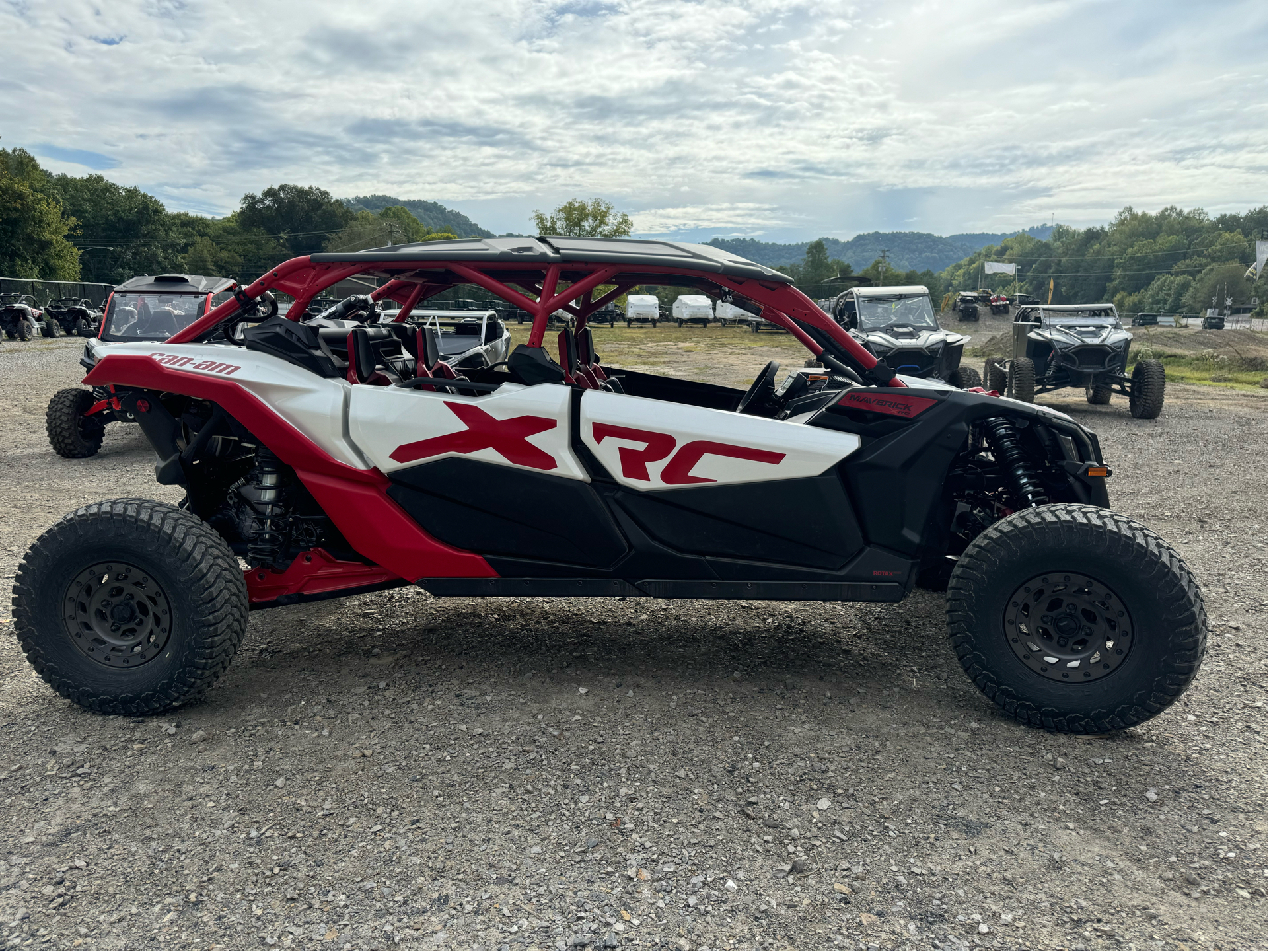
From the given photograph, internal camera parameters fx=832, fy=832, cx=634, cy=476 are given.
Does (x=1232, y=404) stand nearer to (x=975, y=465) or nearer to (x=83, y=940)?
(x=975, y=465)

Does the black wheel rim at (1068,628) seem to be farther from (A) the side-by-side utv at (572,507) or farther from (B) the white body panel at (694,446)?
(B) the white body panel at (694,446)

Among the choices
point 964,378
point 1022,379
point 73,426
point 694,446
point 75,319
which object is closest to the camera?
point 694,446

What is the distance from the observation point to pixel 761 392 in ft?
14.3

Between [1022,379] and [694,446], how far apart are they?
11722 millimetres

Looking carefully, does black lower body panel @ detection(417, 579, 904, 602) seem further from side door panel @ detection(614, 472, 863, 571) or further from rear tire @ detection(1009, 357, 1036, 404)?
rear tire @ detection(1009, 357, 1036, 404)

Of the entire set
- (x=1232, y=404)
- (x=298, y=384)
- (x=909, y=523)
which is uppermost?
(x=298, y=384)

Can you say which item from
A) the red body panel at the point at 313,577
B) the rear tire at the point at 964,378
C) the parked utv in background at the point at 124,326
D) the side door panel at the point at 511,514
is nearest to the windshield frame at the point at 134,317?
the parked utv in background at the point at 124,326

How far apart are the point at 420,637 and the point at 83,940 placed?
2.11 metres

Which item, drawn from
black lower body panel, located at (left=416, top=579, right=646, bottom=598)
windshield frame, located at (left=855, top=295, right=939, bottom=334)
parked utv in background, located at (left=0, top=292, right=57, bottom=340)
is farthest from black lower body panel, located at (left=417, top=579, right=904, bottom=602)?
parked utv in background, located at (left=0, top=292, right=57, bottom=340)

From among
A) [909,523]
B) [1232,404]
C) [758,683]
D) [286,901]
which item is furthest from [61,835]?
[1232,404]

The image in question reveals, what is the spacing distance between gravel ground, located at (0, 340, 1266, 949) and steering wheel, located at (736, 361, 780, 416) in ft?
3.86

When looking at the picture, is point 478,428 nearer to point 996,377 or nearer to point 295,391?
point 295,391

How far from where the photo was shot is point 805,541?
11.2 ft

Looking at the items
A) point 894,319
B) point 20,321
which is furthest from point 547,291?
point 20,321
